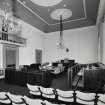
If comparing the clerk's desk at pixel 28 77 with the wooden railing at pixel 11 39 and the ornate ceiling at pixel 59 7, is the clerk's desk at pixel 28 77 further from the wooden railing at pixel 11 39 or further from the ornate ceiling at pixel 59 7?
the ornate ceiling at pixel 59 7

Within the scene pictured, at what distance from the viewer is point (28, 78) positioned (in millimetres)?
4984

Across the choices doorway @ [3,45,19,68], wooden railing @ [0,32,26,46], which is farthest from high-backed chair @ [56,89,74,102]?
wooden railing @ [0,32,26,46]

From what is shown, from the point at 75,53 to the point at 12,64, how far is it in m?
6.77

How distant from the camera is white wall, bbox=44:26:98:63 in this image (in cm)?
1104

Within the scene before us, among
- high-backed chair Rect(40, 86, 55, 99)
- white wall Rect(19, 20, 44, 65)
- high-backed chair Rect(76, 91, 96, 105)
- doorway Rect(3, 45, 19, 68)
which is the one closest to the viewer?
high-backed chair Rect(76, 91, 96, 105)

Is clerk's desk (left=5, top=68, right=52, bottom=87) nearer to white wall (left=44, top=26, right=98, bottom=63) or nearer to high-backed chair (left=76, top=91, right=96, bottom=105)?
high-backed chair (left=76, top=91, right=96, bottom=105)

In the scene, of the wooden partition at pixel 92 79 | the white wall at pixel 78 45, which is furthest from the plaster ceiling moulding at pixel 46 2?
the white wall at pixel 78 45

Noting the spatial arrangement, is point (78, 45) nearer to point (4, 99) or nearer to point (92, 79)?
point (92, 79)

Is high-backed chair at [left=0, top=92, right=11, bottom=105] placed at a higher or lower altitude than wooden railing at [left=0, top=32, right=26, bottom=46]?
lower

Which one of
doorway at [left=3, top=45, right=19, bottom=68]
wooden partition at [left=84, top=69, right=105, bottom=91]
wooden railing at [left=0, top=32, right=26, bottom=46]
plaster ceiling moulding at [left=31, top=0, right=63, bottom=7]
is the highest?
plaster ceiling moulding at [left=31, top=0, right=63, bottom=7]

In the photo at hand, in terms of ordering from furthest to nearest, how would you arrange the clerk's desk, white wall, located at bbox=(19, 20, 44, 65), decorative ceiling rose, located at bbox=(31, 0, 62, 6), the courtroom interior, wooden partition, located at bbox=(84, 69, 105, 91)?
white wall, located at bbox=(19, 20, 44, 65), decorative ceiling rose, located at bbox=(31, 0, 62, 6), the clerk's desk, wooden partition, located at bbox=(84, 69, 105, 91), the courtroom interior

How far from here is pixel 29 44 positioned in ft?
32.8

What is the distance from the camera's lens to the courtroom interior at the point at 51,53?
3.50 metres

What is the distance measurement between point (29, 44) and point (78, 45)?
208 inches
